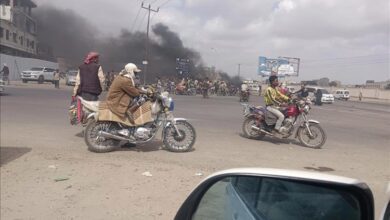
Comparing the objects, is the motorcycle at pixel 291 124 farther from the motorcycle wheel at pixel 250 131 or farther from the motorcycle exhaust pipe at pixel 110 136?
the motorcycle exhaust pipe at pixel 110 136

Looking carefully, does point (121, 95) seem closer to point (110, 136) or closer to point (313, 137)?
point (110, 136)

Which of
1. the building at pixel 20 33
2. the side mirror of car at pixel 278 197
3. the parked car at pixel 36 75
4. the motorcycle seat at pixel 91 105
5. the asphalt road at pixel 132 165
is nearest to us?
the side mirror of car at pixel 278 197

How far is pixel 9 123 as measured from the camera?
468 inches

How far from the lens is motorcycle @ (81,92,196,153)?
26.9ft

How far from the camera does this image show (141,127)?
841 cm

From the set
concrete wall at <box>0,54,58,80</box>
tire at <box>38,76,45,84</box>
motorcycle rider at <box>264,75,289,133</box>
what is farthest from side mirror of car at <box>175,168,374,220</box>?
concrete wall at <box>0,54,58,80</box>

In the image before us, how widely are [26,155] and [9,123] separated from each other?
184 inches

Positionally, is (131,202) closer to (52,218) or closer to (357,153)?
(52,218)

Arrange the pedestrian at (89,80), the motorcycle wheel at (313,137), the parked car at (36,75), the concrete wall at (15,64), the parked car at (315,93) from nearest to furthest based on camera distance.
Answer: the pedestrian at (89,80) → the motorcycle wheel at (313,137) → the parked car at (315,93) → the parked car at (36,75) → the concrete wall at (15,64)

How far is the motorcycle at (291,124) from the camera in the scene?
10.3 m

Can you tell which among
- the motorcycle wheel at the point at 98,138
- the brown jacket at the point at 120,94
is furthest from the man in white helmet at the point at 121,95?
the motorcycle wheel at the point at 98,138

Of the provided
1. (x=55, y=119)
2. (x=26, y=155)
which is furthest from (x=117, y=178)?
(x=55, y=119)

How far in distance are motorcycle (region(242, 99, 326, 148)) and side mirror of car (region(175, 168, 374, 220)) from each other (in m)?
8.32

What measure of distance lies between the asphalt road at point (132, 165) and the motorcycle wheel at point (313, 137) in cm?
26
